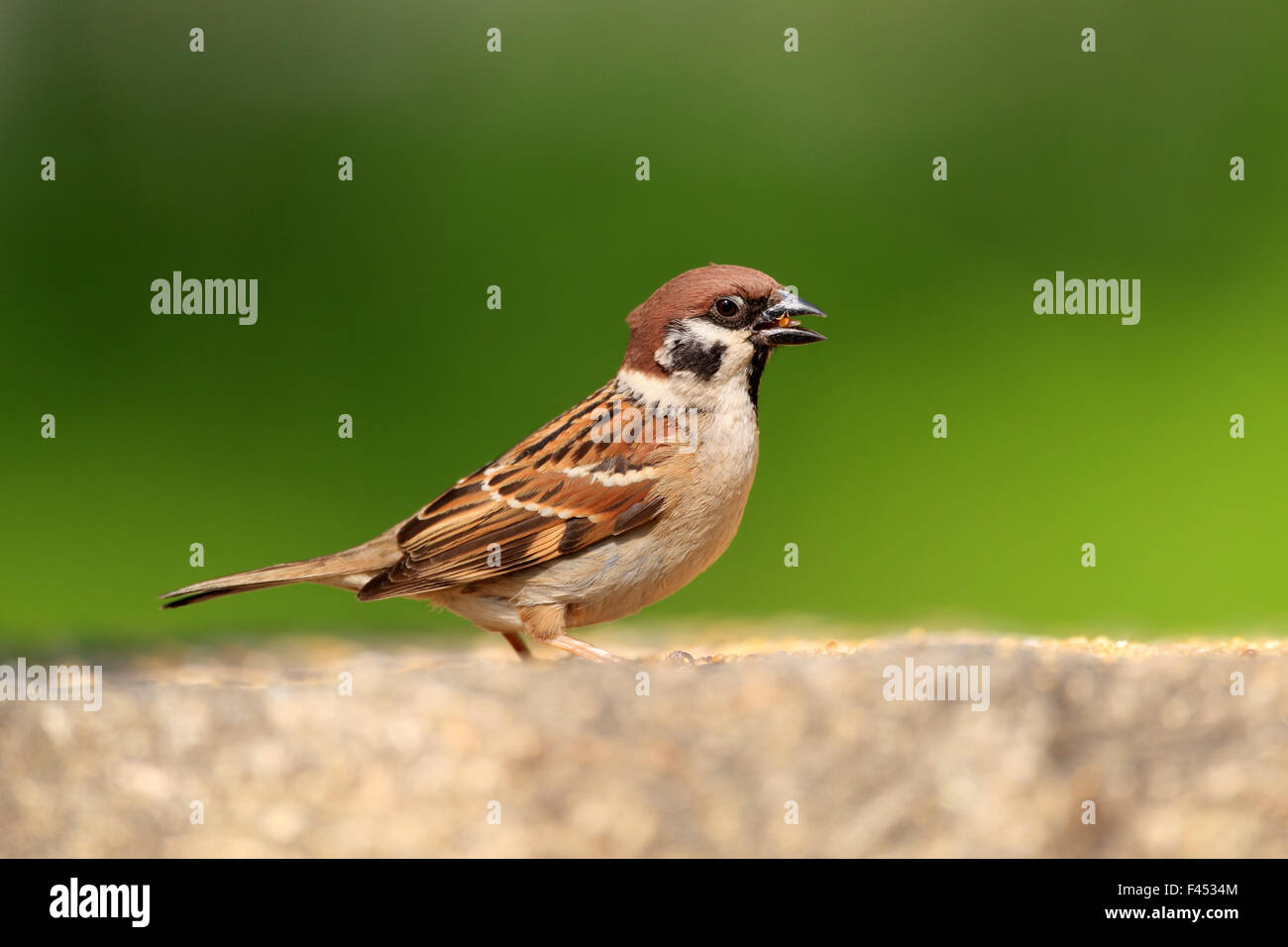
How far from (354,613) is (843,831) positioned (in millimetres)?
3739

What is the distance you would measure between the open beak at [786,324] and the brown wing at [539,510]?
0.37 m

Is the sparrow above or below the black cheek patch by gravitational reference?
below

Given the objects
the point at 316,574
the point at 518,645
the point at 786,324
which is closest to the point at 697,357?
the point at 786,324

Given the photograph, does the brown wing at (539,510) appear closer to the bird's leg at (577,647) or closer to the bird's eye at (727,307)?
the bird's leg at (577,647)

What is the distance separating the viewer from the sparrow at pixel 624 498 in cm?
346

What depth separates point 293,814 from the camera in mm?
2148

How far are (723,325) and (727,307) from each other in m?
0.05

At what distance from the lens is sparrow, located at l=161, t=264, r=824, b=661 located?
11.4 feet

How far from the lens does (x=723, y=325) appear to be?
3.59 m

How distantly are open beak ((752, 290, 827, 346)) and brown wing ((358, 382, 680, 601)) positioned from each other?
368 mm

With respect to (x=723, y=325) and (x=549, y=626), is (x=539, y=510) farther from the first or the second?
(x=723, y=325)

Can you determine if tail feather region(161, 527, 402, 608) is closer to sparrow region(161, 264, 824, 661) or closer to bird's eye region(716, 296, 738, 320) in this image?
sparrow region(161, 264, 824, 661)

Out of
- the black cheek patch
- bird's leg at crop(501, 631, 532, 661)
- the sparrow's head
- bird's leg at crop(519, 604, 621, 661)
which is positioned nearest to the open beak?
the sparrow's head
